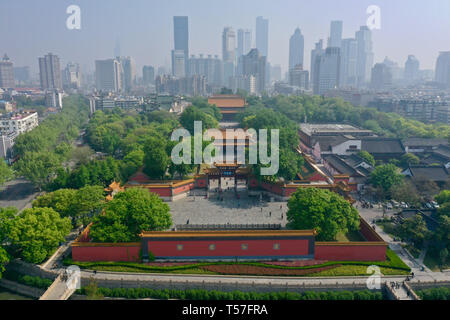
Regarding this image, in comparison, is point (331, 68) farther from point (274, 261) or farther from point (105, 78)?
point (274, 261)

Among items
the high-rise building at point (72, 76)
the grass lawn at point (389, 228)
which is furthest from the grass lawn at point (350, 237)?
the high-rise building at point (72, 76)

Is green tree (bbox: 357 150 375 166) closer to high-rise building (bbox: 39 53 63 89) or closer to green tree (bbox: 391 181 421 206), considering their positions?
green tree (bbox: 391 181 421 206)

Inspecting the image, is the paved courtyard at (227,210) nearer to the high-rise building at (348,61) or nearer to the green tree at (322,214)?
the green tree at (322,214)

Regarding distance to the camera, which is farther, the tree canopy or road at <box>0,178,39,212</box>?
road at <box>0,178,39,212</box>

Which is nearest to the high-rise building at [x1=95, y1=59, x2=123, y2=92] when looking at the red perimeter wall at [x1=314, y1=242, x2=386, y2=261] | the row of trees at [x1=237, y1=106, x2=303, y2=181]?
the row of trees at [x1=237, y1=106, x2=303, y2=181]
